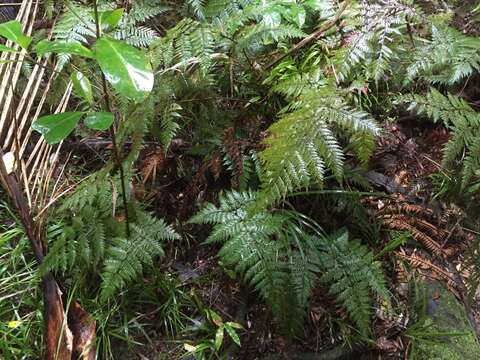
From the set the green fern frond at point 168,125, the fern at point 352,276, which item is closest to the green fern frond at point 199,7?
the green fern frond at point 168,125

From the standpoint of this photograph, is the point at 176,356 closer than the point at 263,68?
Yes

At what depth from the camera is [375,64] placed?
5.49 feet

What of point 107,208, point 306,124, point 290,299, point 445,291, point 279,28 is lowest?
point 445,291

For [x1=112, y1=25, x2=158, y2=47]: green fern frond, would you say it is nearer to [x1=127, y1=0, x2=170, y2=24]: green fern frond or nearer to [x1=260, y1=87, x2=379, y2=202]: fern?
[x1=127, y1=0, x2=170, y2=24]: green fern frond

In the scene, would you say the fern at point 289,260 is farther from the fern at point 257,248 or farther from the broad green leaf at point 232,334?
the broad green leaf at point 232,334

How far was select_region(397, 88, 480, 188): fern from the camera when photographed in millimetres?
1618

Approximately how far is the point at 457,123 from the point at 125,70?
1.31 meters

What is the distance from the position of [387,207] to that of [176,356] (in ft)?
3.71

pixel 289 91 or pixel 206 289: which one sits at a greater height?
pixel 289 91

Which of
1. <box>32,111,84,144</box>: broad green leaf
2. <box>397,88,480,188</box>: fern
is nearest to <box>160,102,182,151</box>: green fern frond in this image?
<box>32,111,84,144</box>: broad green leaf

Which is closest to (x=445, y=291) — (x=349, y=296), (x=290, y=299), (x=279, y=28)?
(x=349, y=296)

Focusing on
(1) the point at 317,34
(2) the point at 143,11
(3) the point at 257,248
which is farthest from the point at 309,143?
(2) the point at 143,11

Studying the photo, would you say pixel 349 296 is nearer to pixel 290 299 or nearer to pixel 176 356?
pixel 290 299

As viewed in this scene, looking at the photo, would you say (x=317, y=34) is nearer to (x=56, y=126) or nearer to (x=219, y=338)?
(x=56, y=126)
